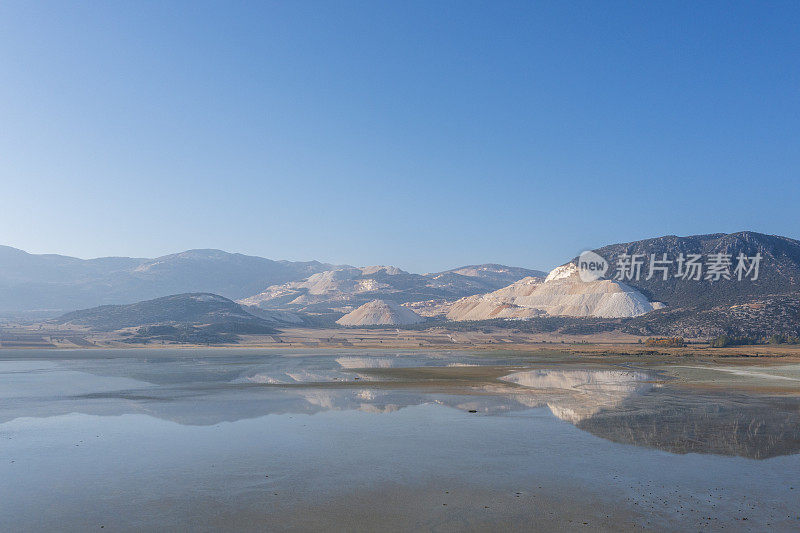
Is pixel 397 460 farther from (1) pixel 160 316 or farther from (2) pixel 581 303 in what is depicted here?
(1) pixel 160 316

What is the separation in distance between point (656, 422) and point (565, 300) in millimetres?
159422

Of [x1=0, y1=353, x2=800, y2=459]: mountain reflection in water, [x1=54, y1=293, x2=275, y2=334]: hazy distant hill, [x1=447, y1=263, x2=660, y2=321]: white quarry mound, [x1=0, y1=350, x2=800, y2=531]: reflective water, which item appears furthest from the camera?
[x1=54, y1=293, x2=275, y2=334]: hazy distant hill

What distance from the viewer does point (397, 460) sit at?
20531 mm

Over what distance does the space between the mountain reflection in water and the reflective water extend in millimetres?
201

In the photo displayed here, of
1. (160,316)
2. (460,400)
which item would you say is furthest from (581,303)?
(460,400)

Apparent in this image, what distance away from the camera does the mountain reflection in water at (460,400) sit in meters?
25.2

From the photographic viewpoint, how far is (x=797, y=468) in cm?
1923

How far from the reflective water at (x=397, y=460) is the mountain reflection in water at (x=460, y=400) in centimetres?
20

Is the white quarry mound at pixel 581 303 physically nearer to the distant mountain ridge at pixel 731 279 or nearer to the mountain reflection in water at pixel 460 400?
the distant mountain ridge at pixel 731 279

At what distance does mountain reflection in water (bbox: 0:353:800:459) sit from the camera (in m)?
25.2

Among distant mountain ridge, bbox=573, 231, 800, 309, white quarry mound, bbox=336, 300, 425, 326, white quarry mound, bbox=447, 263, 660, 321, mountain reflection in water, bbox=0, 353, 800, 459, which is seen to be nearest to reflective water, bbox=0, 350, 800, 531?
mountain reflection in water, bbox=0, 353, 800, 459

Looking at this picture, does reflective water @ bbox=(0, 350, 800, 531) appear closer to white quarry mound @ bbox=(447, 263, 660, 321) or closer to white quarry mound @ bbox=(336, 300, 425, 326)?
white quarry mound @ bbox=(447, 263, 660, 321)

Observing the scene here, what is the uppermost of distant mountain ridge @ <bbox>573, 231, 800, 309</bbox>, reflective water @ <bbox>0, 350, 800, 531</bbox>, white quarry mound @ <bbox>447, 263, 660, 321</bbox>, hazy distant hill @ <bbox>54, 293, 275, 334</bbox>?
distant mountain ridge @ <bbox>573, 231, 800, 309</bbox>

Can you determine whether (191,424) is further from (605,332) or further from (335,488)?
(605,332)
